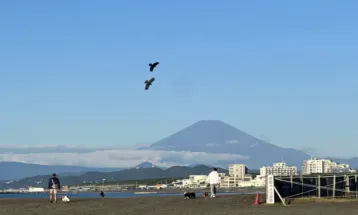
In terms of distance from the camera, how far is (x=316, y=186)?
35.8m

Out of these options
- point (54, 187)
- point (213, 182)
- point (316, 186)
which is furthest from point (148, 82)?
point (316, 186)

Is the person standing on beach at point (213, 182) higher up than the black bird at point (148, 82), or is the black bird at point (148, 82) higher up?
the black bird at point (148, 82)

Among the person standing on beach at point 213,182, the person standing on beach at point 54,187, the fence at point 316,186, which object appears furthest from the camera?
the person standing on beach at point 213,182

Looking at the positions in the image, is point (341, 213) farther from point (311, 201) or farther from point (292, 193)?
point (292, 193)

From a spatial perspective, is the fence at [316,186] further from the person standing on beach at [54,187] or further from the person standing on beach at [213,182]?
the person standing on beach at [54,187]

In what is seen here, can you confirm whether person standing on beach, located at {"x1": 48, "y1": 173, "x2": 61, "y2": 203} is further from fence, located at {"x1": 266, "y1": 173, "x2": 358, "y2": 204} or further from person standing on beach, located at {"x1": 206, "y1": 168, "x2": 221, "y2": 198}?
fence, located at {"x1": 266, "y1": 173, "x2": 358, "y2": 204}

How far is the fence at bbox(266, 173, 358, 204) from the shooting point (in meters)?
34.2

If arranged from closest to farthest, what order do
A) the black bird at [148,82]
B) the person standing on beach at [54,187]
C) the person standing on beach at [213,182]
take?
the black bird at [148,82] → the person standing on beach at [54,187] → the person standing on beach at [213,182]

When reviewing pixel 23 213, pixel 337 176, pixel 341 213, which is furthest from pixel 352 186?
pixel 23 213

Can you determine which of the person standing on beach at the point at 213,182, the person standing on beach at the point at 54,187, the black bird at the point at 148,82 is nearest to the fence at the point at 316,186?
the person standing on beach at the point at 213,182

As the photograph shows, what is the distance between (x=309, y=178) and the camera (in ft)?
119

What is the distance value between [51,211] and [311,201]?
12185 mm

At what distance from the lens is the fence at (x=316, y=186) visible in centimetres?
3416

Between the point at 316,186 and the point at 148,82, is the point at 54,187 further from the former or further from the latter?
the point at 316,186
